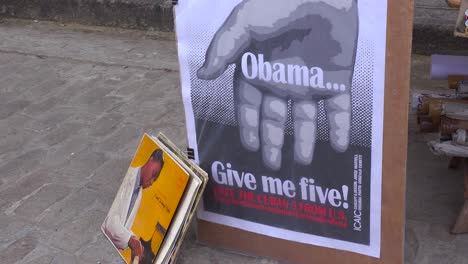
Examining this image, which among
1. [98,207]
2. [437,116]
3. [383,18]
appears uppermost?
[383,18]

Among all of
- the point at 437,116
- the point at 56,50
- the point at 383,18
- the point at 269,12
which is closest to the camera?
the point at 383,18

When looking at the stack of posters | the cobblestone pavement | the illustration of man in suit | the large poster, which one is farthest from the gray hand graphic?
the cobblestone pavement

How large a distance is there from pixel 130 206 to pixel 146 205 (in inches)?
6.1

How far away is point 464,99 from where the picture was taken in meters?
3.08

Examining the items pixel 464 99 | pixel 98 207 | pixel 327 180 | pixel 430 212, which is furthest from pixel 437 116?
pixel 98 207

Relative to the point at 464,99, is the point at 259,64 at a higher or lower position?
higher

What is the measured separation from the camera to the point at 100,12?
6.41m

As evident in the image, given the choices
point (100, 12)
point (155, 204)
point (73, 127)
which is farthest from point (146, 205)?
point (100, 12)

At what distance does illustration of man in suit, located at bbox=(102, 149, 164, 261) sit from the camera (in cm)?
280

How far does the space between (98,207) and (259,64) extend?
1.40 m

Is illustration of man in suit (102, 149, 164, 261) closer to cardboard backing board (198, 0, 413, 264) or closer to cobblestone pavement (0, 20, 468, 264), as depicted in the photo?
cobblestone pavement (0, 20, 468, 264)

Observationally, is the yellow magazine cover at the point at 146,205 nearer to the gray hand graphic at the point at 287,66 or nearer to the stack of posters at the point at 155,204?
the stack of posters at the point at 155,204

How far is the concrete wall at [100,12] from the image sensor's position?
6.08m

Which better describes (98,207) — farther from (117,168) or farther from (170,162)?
(170,162)
